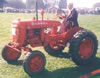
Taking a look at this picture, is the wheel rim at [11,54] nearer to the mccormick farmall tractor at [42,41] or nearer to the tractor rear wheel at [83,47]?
the mccormick farmall tractor at [42,41]

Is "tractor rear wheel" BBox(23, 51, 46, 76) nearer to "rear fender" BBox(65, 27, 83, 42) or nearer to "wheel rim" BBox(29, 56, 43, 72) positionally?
"wheel rim" BBox(29, 56, 43, 72)

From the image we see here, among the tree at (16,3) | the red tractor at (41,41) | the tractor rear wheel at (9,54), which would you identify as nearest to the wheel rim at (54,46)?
the red tractor at (41,41)

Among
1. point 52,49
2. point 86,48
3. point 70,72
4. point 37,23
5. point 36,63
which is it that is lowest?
point 70,72

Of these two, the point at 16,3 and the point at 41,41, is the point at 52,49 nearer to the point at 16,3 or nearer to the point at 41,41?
the point at 41,41

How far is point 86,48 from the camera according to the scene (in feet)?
18.7

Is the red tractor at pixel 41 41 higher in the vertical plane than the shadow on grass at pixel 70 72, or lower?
higher

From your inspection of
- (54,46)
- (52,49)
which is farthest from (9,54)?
(54,46)

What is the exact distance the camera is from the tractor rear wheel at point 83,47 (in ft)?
17.2

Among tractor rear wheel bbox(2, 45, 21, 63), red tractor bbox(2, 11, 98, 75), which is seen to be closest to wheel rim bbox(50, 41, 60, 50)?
red tractor bbox(2, 11, 98, 75)

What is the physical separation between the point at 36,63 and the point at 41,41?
89cm

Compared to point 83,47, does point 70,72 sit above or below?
below

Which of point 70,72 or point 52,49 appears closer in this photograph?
point 70,72

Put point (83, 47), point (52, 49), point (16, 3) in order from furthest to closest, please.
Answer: point (16, 3) < point (52, 49) < point (83, 47)

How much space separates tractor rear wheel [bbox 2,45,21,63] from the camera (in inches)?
223
